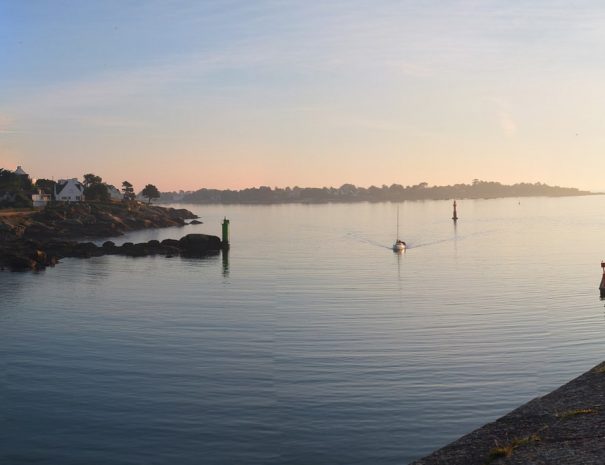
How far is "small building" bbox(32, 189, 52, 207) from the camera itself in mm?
156962

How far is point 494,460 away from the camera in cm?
1575

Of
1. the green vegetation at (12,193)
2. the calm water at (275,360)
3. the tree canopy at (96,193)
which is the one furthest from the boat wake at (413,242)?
the tree canopy at (96,193)

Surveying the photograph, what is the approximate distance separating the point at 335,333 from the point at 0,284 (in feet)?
112

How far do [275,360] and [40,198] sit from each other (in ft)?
479

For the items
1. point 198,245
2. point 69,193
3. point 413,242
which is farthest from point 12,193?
point 413,242

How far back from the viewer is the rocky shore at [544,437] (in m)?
15.5

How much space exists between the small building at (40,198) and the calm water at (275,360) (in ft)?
333

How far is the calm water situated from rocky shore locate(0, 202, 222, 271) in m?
13.4

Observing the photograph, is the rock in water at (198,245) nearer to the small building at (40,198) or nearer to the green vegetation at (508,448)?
the green vegetation at (508,448)

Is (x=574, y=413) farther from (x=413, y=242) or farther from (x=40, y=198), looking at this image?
(x=40, y=198)

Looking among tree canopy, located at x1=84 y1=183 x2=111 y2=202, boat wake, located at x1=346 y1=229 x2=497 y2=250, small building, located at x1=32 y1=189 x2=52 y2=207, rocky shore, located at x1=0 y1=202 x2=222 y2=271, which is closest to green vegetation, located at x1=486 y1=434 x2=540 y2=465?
rocky shore, located at x1=0 y1=202 x2=222 y2=271

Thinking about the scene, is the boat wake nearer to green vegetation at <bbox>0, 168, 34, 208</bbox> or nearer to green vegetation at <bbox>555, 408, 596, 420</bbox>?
green vegetation at <bbox>0, 168, 34, 208</bbox>

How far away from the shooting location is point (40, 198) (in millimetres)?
162250

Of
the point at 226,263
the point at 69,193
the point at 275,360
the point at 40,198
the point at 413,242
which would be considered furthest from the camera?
the point at 69,193
